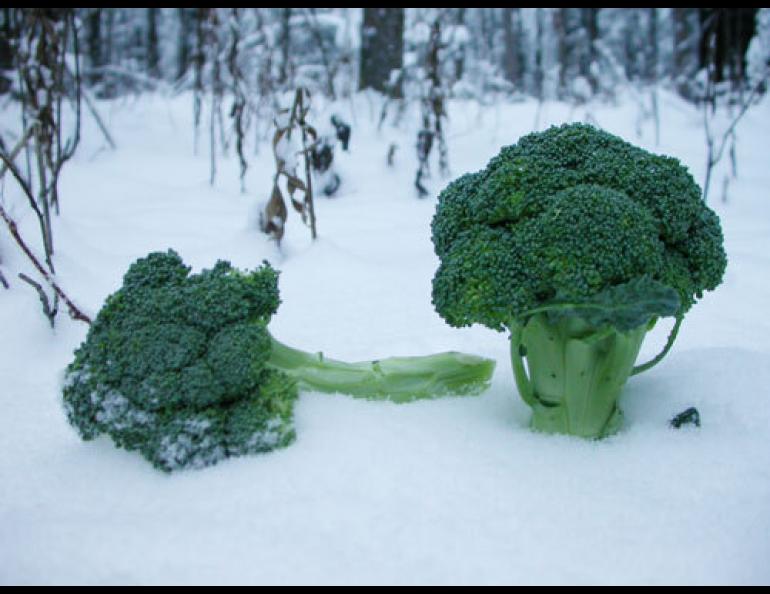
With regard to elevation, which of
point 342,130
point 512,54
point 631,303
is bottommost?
point 631,303

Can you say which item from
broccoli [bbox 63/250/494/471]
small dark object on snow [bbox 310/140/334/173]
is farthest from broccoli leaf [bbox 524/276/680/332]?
small dark object on snow [bbox 310/140/334/173]

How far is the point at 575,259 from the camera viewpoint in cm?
178

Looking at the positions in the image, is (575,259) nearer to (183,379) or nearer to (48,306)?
(183,379)

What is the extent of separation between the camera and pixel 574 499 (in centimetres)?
166

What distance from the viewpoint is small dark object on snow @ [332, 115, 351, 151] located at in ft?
14.8

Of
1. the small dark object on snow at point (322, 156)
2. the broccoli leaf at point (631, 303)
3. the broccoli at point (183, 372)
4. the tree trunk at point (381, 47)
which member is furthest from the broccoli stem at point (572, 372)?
the tree trunk at point (381, 47)

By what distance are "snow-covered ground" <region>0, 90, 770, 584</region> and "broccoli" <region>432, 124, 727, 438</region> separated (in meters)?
0.18

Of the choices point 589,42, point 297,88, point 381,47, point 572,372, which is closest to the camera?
point 572,372

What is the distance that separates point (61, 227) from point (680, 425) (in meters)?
2.92

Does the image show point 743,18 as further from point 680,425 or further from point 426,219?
point 680,425

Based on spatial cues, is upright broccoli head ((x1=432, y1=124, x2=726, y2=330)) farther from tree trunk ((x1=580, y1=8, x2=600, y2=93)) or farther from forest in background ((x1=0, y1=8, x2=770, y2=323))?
tree trunk ((x1=580, y1=8, x2=600, y2=93))

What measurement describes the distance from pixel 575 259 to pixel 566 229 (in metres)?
0.09

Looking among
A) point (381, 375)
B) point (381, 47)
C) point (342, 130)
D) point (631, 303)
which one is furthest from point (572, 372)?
point (381, 47)

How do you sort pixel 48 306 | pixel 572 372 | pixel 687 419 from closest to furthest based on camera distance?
1. pixel 572 372
2. pixel 687 419
3. pixel 48 306
